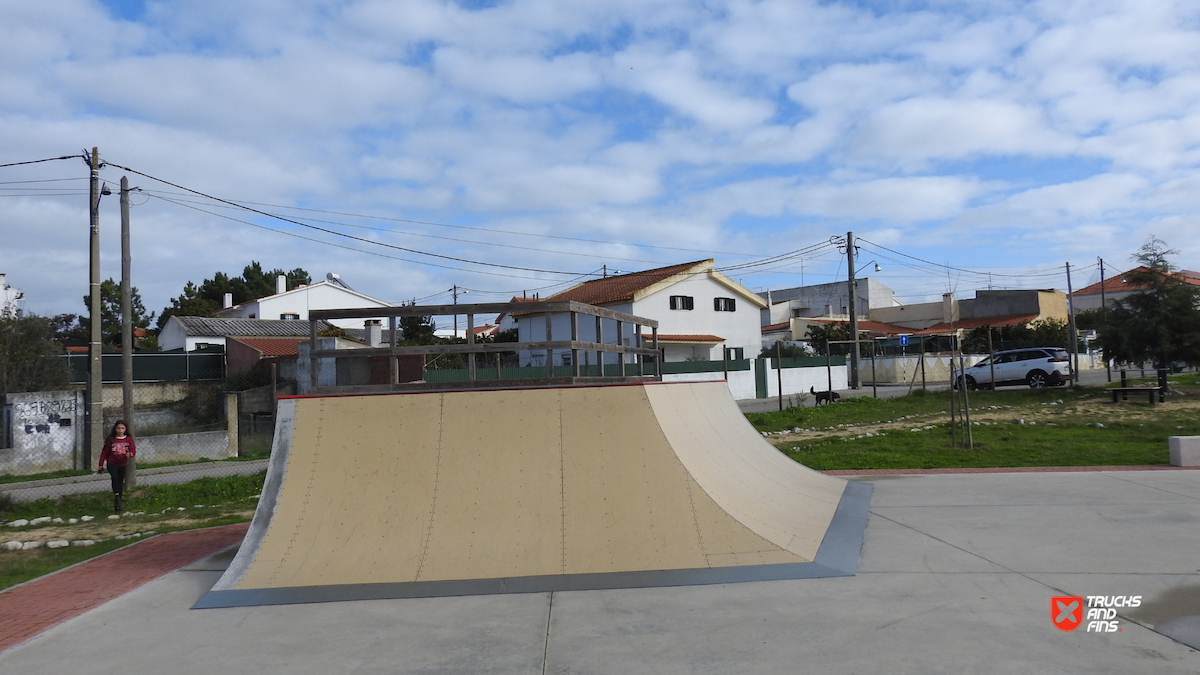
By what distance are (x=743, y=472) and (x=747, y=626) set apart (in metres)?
3.00

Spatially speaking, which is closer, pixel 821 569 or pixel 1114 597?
pixel 1114 597

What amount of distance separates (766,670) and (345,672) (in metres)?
2.22

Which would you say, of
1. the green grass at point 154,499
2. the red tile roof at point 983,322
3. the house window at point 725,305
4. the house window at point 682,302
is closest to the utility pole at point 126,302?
the green grass at point 154,499

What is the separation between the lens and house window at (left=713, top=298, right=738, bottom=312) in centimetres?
3816

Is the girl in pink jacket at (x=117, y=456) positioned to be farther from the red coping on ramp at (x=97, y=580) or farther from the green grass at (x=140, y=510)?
the red coping on ramp at (x=97, y=580)

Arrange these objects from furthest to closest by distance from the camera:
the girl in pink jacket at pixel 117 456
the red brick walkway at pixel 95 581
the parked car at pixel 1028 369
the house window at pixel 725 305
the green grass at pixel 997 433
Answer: the house window at pixel 725 305 → the parked car at pixel 1028 369 → the green grass at pixel 997 433 → the girl in pink jacket at pixel 117 456 → the red brick walkway at pixel 95 581

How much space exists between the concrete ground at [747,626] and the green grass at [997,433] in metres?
5.47

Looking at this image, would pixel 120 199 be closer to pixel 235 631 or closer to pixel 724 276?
pixel 235 631

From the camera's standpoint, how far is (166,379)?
25.2 m

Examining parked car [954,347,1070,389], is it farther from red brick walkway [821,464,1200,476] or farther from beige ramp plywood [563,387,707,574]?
beige ramp plywood [563,387,707,574]

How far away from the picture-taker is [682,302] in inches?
1449

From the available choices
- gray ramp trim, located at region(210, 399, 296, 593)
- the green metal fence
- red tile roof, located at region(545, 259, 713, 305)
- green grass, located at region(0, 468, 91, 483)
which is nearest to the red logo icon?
gray ramp trim, located at region(210, 399, 296, 593)

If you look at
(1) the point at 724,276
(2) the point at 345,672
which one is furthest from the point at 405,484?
(1) the point at 724,276

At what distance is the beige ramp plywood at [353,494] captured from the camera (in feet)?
19.1
